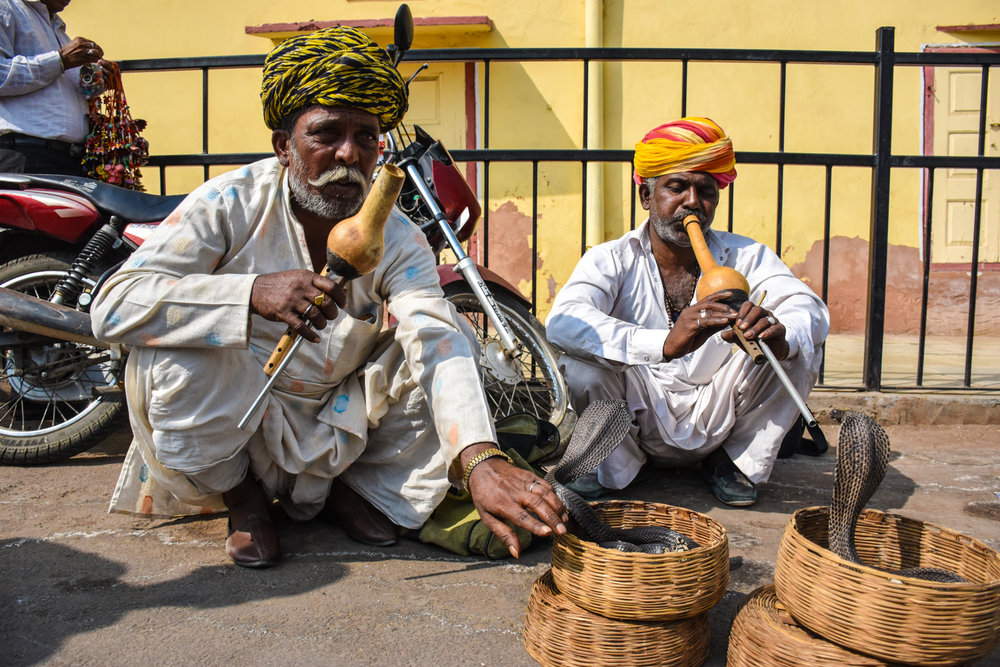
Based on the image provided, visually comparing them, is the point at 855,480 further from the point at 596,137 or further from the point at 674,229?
the point at 596,137

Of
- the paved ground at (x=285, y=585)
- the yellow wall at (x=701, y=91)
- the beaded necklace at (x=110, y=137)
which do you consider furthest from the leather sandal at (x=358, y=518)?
the yellow wall at (x=701, y=91)

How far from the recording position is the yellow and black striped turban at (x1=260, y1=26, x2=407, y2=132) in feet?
7.59

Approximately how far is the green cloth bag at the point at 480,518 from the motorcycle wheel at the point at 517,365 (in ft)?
2.04

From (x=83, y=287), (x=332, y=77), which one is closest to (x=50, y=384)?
(x=83, y=287)

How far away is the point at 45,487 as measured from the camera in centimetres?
304

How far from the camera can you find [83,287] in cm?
330

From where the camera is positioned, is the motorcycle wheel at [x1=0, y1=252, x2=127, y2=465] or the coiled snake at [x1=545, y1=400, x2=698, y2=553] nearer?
the coiled snake at [x1=545, y1=400, x2=698, y2=553]

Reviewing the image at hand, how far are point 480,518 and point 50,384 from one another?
202 cm

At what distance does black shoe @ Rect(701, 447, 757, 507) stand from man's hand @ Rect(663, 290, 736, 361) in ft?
1.81

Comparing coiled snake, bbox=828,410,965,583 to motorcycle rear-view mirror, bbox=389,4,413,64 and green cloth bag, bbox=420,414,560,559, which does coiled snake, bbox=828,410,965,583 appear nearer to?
green cloth bag, bbox=420,414,560,559

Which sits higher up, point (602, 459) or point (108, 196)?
point (108, 196)

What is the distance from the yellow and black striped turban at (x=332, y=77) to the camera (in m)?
2.31

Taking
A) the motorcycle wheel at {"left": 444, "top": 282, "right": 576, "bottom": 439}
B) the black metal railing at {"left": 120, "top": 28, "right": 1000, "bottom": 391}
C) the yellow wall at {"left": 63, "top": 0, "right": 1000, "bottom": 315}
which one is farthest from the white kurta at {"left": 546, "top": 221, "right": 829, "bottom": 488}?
the yellow wall at {"left": 63, "top": 0, "right": 1000, "bottom": 315}

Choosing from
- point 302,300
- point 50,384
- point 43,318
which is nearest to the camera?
point 302,300
